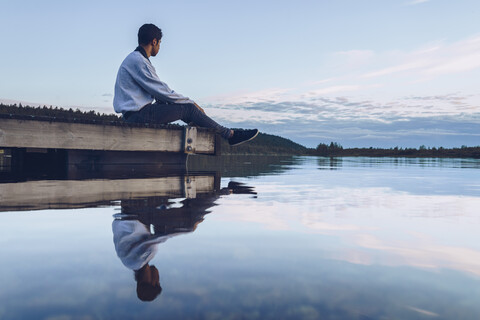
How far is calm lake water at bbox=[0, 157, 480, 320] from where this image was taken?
118 cm

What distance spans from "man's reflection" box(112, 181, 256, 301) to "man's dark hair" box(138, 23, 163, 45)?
12.4 ft

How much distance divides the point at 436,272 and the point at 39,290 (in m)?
1.52

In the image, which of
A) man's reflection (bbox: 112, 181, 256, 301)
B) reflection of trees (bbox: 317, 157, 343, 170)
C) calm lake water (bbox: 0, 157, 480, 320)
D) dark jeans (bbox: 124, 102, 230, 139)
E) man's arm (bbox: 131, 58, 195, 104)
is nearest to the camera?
calm lake water (bbox: 0, 157, 480, 320)

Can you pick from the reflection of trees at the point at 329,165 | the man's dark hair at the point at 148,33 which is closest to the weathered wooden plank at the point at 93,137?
the man's dark hair at the point at 148,33

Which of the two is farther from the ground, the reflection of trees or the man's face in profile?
the man's face in profile

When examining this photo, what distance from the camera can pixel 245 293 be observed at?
128 centimetres

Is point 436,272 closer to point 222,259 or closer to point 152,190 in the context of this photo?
point 222,259

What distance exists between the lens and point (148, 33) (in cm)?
651

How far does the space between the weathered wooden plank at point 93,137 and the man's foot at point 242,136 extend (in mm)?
901

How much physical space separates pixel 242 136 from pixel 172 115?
132cm

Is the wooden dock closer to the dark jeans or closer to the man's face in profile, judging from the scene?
the dark jeans

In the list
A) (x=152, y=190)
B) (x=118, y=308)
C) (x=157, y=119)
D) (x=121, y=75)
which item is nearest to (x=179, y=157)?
(x=157, y=119)

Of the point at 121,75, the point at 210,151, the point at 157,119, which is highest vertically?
the point at 121,75

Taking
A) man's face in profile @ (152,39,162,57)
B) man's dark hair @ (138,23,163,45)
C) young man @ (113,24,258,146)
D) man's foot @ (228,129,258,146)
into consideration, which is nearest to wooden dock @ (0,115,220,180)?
young man @ (113,24,258,146)
